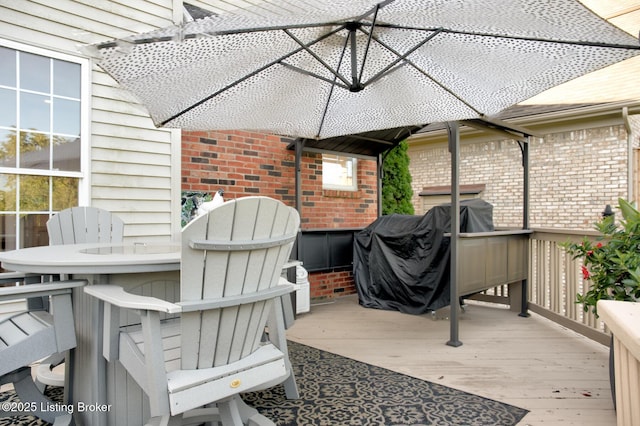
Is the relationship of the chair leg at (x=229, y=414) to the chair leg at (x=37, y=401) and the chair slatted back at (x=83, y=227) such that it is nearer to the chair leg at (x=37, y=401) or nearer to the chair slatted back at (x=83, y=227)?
the chair leg at (x=37, y=401)

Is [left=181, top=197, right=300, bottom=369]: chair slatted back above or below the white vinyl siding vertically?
below

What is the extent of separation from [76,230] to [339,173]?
12.0 ft

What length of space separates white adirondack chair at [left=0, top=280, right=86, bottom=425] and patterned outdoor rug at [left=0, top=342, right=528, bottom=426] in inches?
12.0

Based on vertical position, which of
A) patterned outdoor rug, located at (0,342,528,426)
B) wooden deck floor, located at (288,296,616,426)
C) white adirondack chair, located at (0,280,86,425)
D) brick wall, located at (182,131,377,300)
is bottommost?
wooden deck floor, located at (288,296,616,426)

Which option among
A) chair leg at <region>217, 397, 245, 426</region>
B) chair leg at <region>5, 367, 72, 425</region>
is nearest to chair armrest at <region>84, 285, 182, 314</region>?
chair leg at <region>217, 397, 245, 426</region>

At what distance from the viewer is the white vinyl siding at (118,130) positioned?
321cm

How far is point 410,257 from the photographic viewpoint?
4734 mm

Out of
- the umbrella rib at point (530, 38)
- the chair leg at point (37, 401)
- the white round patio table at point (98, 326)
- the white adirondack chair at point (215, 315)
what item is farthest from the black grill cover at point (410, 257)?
the chair leg at point (37, 401)

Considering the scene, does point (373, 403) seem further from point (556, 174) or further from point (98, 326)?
point (556, 174)

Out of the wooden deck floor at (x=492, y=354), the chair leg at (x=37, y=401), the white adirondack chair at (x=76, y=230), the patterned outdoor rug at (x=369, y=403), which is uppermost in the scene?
the white adirondack chair at (x=76, y=230)

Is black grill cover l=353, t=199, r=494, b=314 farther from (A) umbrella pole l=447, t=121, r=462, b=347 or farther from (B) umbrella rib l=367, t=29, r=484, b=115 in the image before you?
(B) umbrella rib l=367, t=29, r=484, b=115

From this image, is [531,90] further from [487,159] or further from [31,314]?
[487,159]

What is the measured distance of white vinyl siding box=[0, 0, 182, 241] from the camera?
321cm

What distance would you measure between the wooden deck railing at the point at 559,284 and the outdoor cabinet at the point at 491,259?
143mm
